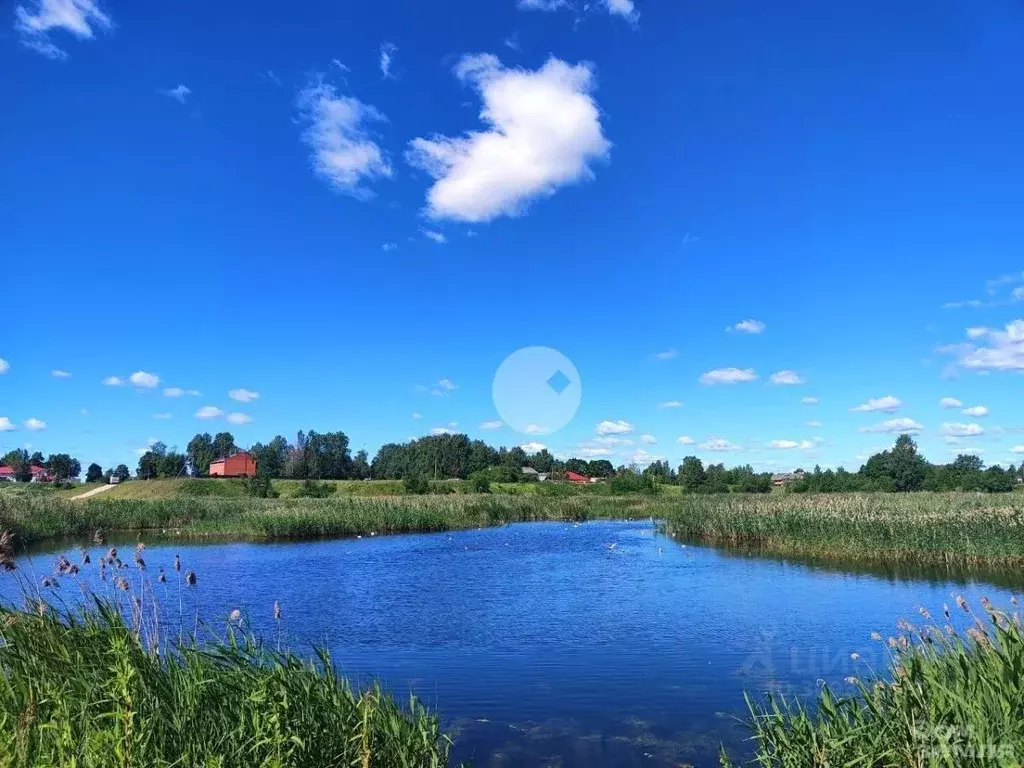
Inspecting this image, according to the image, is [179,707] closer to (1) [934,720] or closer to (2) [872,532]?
(1) [934,720]

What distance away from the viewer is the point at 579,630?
46.4ft

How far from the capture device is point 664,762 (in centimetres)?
754

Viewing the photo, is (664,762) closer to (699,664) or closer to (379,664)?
(699,664)

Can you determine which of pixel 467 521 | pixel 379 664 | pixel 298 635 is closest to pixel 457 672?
pixel 379 664

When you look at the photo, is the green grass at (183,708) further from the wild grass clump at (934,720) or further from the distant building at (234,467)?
the distant building at (234,467)

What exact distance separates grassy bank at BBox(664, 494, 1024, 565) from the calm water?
2.85 m

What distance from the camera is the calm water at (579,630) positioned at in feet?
28.5

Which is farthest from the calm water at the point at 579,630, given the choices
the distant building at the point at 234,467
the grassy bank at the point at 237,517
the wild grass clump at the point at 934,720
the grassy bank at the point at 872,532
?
the distant building at the point at 234,467

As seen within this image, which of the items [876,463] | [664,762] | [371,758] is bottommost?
[664,762]

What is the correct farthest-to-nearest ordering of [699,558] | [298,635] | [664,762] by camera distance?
[699,558], [298,635], [664,762]

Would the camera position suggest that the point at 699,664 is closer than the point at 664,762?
No

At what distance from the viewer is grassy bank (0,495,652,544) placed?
35.0 meters

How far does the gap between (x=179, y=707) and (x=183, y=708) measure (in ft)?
0.22

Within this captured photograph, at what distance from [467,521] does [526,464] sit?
111125 mm
